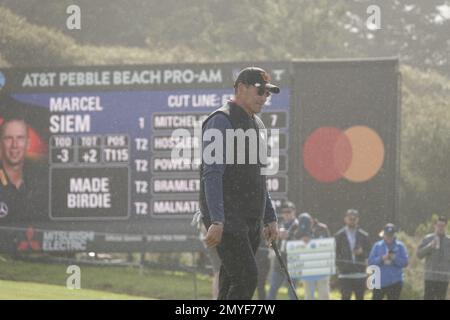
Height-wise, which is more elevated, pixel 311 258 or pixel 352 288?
pixel 311 258

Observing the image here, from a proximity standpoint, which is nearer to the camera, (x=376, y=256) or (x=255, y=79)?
(x=255, y=79)

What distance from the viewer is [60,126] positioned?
1476cm

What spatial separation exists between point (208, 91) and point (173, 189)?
1.29 meters

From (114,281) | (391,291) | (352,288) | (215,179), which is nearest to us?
(215,179)

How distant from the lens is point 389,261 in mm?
13930

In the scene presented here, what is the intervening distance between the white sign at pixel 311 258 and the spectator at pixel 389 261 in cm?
54

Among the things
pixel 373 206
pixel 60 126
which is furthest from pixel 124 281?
pixel 373 206

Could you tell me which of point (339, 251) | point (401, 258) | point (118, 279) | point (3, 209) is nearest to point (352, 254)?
point (339, 251)

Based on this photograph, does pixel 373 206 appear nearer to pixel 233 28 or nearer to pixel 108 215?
pixel 108 215

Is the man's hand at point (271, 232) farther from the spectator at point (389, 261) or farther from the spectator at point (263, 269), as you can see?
the spectator at point (263, 269)

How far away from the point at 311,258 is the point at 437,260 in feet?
4.96

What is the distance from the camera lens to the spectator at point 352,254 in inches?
566

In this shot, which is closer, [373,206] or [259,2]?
[373,206]

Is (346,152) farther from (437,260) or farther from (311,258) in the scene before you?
(437,260)
